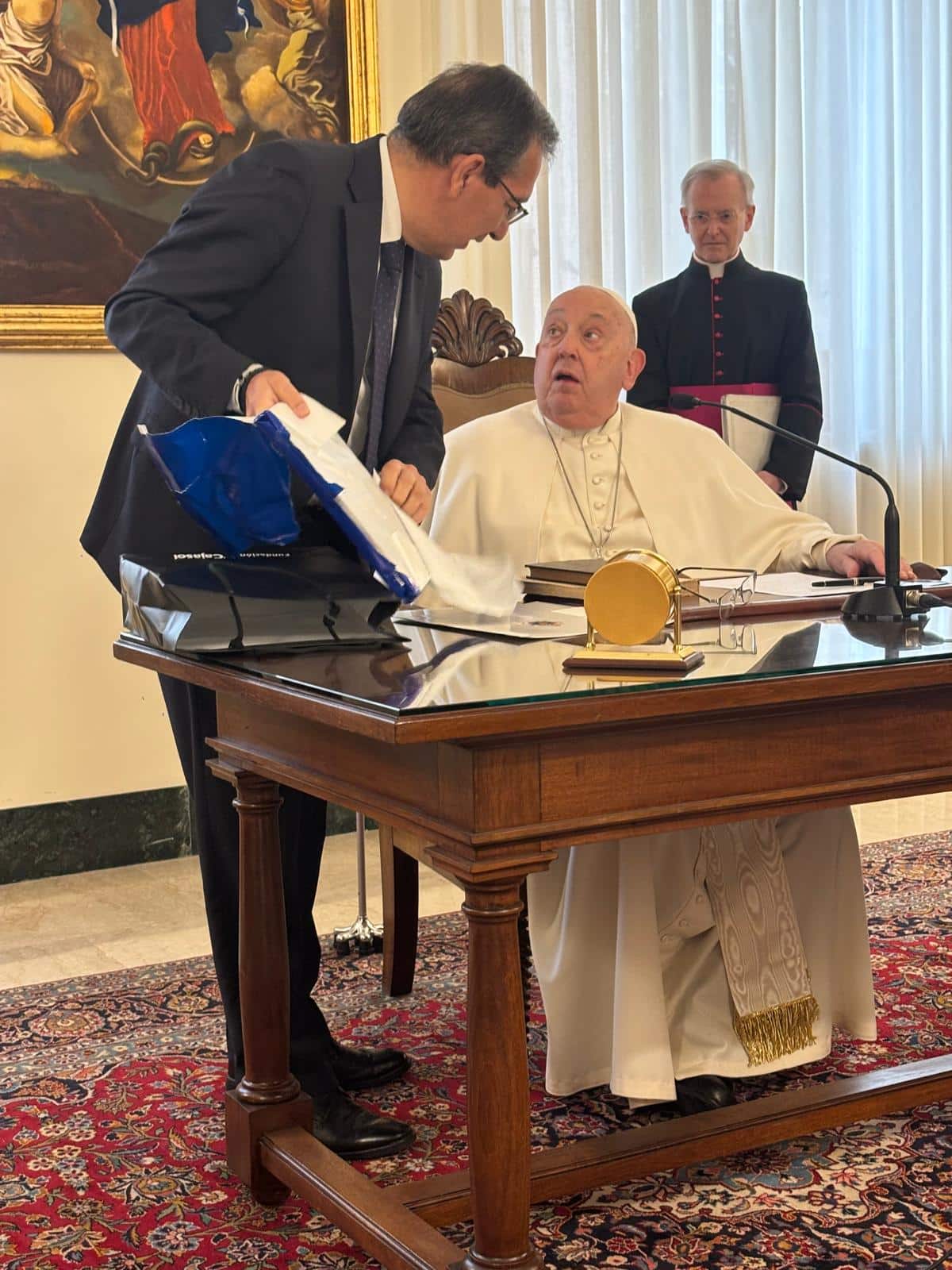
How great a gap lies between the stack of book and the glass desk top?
416 mm

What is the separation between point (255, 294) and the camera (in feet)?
8.36

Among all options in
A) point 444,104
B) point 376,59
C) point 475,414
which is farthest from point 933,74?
point 444,104

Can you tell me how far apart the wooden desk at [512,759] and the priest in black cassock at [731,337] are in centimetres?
271

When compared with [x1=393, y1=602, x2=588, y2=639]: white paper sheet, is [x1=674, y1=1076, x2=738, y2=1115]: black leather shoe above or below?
below

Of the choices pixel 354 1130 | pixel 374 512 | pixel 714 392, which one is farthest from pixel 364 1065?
pixel 714 392

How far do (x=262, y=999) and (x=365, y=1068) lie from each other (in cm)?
62

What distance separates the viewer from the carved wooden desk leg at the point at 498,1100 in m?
1.80

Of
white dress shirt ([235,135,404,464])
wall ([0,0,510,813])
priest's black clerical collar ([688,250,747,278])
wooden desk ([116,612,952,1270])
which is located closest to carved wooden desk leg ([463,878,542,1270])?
wooden desk ([116,612,952,1270])

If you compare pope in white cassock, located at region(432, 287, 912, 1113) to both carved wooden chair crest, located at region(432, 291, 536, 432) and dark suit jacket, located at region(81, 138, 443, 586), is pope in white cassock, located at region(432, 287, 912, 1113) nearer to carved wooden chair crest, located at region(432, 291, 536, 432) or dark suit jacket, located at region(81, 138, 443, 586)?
carved wooden chair crest, located at region(432, 291, 536, 432)

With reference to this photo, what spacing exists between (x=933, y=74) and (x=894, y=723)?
5.03m

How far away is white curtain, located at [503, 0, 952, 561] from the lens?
5324 mm

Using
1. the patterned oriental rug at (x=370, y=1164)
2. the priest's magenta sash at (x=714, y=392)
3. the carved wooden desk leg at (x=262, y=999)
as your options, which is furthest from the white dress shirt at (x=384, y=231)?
the priest's magenta sash at (x=714, y=392)

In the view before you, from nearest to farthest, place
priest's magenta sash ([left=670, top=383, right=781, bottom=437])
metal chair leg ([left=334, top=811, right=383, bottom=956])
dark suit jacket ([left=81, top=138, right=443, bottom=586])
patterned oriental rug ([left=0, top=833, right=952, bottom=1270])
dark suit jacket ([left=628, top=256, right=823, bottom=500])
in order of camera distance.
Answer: patterned oriental rug ([left=0, top=833, right=952, bottom=1270]), dark suit jacket ([left=81, top=138, right=443, bottom=586]), metal chair leg ([left=334, top=811, right=383, bottom=956]), priest's magenta sash ([left=670, top=383, right=781, bottom=437]), dark suit jacket ([left=628, top=256, right=823, bottom=500])

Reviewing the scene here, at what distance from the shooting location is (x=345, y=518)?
6.87ft
